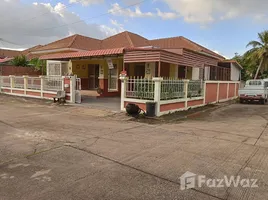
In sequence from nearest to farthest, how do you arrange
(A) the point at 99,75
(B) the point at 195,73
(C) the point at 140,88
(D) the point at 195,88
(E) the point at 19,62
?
1. (C) the point at 140,88
2. (D) the point at 195,88
3. (B) the point at 195,73
4. (A) the point at 99,75
5. (E) the point at 19,62

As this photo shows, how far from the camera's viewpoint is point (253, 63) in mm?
34031

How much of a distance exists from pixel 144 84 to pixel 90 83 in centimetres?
947

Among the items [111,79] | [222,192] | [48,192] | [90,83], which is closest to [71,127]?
[48,192]

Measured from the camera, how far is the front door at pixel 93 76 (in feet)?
61.3

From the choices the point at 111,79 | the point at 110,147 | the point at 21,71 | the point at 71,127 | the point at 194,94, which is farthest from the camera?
the point at 21,71

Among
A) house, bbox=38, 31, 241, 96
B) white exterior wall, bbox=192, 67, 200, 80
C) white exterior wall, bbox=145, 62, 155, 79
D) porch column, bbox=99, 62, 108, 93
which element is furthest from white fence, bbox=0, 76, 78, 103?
white exterior wall, bbox=192, 67, 200, 80

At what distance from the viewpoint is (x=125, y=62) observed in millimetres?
11867

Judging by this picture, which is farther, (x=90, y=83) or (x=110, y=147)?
(x=90, y=83)

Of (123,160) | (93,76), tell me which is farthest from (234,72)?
(123,160)

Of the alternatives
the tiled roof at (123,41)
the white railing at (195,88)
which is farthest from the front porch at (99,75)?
the white railing at (195,88)

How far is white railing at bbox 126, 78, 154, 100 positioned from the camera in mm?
10336

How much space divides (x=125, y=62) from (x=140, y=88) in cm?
205

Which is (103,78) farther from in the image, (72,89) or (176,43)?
(176,43)

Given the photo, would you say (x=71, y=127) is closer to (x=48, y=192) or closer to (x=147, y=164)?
(x=147, y=164)
